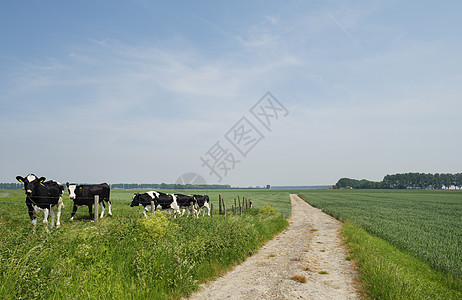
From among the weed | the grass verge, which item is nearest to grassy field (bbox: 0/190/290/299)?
the weed

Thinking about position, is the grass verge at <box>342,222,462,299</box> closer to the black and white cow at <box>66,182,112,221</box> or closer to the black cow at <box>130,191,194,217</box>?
the black cow at <box>130,191,194,217</box>

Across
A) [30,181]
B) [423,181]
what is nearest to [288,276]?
[30,181]

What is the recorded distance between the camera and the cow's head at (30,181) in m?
12.1

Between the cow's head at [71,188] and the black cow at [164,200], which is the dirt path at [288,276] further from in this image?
the cow's head at [71,188]

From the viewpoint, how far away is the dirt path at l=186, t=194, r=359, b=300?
22.8 ft

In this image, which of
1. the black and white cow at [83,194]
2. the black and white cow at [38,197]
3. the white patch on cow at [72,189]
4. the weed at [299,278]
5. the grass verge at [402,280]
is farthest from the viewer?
the black and white cow at [83,194]

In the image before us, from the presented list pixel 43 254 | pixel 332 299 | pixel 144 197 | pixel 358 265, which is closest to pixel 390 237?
pixel 358 265

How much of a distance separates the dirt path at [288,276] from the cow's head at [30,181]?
9879 millimetres

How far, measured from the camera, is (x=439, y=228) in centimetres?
2005

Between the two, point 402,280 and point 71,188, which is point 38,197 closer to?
point 71,188

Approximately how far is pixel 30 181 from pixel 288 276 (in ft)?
40.2

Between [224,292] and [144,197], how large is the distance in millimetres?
17034

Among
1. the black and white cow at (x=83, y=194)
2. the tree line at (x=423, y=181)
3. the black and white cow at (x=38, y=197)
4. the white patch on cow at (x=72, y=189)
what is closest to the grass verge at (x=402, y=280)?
the black and white cow at (x=38, y=197)

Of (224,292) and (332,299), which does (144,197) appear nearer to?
(224,292)
